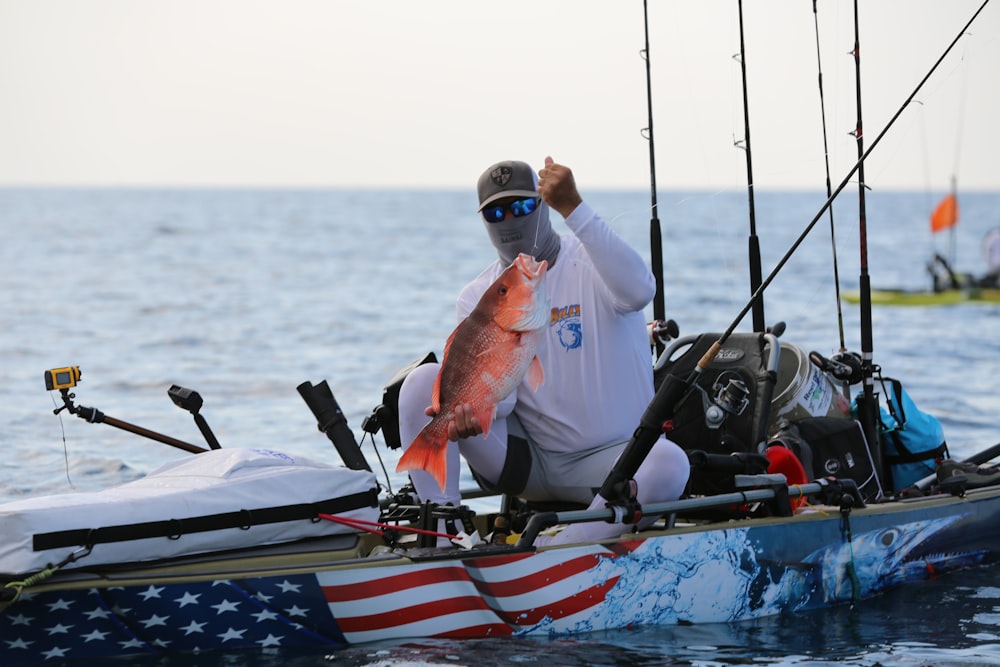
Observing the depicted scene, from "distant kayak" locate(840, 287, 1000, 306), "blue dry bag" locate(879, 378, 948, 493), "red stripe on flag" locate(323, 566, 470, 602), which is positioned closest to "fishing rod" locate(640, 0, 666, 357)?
"blue dry bag" locate(879, 378, 948, 493)

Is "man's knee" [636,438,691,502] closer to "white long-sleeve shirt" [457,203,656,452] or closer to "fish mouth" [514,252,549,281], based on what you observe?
"white long-sleeve shirt" [457,203,656,452]

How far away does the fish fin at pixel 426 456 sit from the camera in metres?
4.00

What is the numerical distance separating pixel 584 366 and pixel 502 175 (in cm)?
74

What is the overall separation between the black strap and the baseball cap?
112 centimetres

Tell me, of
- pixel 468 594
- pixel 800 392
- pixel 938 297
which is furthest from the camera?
pixel 938 297

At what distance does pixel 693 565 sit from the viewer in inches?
187

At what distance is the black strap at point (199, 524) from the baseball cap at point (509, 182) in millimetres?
1116

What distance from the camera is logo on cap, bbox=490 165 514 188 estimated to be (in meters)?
4.49

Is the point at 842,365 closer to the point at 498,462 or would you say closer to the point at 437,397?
the point at 498,462

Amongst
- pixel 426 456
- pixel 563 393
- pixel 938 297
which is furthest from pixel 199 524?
pixel 938 297

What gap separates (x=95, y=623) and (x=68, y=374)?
120cm

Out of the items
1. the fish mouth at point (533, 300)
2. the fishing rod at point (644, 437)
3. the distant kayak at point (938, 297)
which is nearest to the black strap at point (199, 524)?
the fishing rod at point (644, 437)

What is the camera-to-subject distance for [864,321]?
565 centimetres

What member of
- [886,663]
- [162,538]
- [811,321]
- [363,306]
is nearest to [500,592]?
[162,538]
